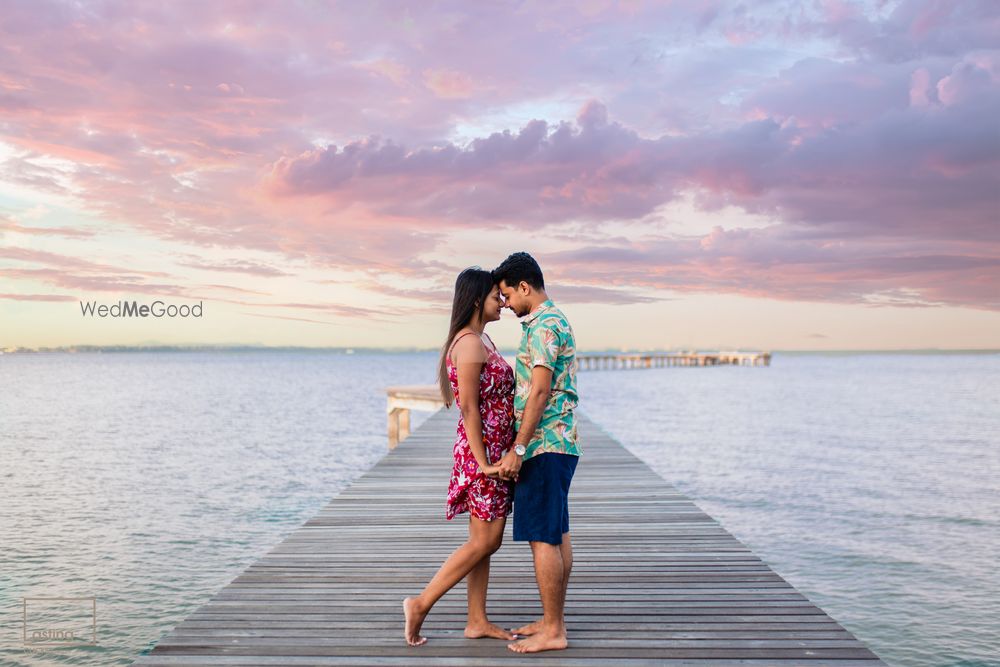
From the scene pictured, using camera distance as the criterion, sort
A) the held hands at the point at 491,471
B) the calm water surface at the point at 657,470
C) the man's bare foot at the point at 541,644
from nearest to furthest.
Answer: the held hands at the point at 491,471, the man's bare foot at the point at 541,644, the calm water surface at the point at 657,470

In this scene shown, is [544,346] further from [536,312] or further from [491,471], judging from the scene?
[491,471]

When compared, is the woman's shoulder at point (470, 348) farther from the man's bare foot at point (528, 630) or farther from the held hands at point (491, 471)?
the man's bare foot at point (528, 630)

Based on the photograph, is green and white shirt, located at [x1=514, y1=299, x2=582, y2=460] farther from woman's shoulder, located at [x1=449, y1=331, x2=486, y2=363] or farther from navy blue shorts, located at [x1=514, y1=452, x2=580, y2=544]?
woman's shoulder, located at [x1=449, y1=331, x2=486, y2=363]

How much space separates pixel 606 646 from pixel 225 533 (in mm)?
9924

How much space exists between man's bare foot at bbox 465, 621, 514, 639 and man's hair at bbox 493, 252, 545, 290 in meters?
1.68

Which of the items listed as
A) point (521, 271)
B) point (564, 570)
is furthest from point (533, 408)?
point (564, 570)

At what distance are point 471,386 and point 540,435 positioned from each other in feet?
1.26

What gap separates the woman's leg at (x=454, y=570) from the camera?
12.7 ft

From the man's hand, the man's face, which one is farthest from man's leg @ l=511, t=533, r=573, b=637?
the man's face

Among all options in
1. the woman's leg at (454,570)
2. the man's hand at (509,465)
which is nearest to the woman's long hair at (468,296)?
the man's hand at (509,465)

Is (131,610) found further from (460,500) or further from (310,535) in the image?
(460,500)

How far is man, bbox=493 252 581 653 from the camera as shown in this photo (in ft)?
12.0

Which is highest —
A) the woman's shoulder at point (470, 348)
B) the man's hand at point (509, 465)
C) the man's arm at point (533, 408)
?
the woman's shoulder at point (470, 348)

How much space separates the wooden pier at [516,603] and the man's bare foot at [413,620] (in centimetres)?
5
